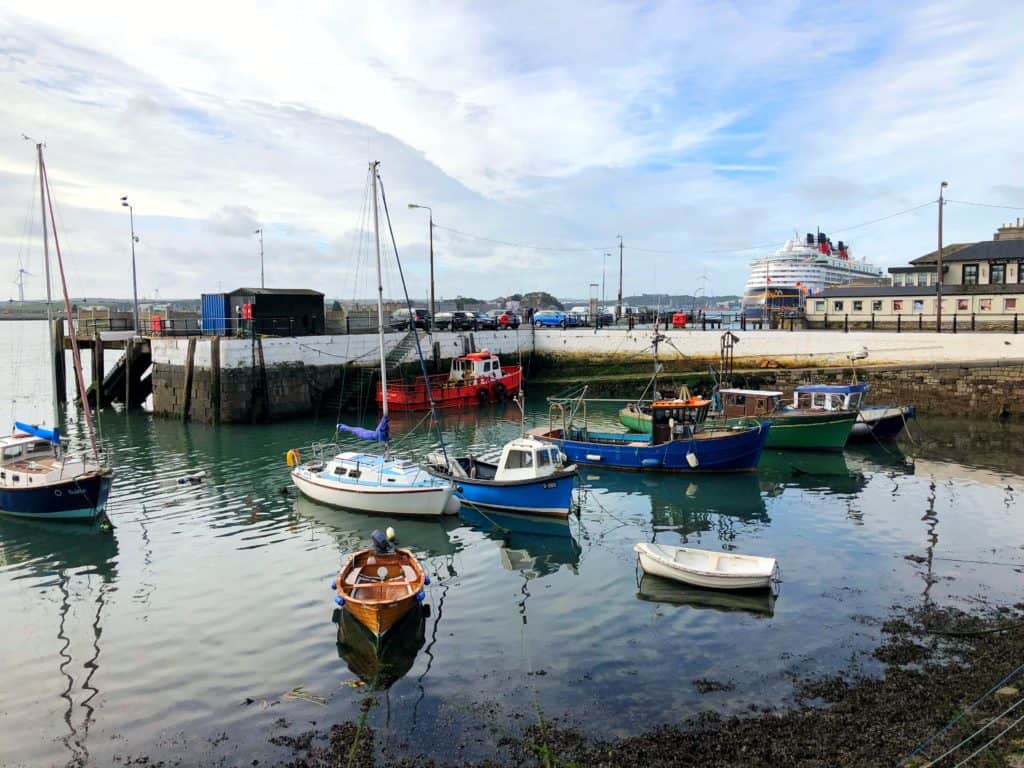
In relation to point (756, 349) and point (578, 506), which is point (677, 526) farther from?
point (756, 349)

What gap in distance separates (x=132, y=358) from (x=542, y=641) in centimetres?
4139

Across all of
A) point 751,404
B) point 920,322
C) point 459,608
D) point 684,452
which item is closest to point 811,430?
point 751,404

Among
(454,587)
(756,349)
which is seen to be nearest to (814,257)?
(756,349)

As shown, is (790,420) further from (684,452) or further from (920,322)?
(920,322)

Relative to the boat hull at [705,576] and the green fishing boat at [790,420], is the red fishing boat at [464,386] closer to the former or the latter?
the green fishing boat at [790,420]

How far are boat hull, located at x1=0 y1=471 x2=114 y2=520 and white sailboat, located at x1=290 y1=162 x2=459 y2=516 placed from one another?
19.5ft

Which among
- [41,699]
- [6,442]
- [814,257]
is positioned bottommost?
[41,699]

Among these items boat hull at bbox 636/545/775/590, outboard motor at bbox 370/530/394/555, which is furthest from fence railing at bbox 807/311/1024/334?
outboard motor at bbox 370/530/394/555

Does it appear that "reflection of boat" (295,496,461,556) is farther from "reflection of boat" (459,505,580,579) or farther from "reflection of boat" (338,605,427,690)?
"reflection of boat" (338,605,427,690)

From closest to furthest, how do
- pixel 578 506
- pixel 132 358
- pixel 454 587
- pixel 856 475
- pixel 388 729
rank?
pixel 388 729 → pixel 454 587 → pixel 578 506 → pixel 856 475 → pixel 132 358

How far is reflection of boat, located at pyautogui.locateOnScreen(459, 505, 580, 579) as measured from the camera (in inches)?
790

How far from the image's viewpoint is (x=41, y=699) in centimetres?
1313

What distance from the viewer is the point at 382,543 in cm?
1672

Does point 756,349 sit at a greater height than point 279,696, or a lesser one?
greater
